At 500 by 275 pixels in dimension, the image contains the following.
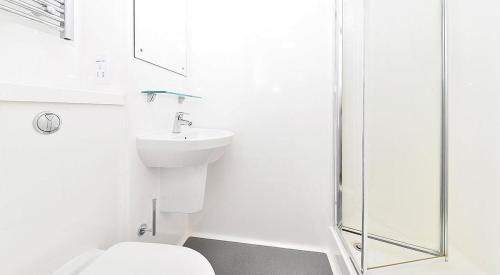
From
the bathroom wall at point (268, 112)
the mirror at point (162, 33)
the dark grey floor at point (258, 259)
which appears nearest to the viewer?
the mirror at point (162, 33)

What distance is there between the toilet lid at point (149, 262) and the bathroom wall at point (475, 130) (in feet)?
4.28

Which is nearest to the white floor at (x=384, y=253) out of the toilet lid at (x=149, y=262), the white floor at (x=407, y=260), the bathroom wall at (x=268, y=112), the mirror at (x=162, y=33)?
the white floor at (x=407, y=260)

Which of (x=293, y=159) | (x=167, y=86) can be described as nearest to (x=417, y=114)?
(x=293, y=159)

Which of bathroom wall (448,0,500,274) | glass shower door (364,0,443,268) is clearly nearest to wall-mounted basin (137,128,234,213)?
glass shower door (364,0,443,268)

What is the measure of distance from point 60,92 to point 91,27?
0.40 metres

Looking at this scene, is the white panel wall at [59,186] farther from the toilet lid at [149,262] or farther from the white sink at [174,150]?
the toilet lid at [149,262]

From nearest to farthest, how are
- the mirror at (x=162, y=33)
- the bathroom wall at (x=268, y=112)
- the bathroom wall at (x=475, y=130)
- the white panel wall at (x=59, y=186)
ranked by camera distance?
the white panel wall at (x=59, y=186) → the bathroom wall at (x=475, y=130) → the mirror at (x=162, y=33) → the bathroom wall at (x=268, y=112)

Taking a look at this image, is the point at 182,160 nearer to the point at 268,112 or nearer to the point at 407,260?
the point at 268,112

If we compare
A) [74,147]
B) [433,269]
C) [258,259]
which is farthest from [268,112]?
[433,269]

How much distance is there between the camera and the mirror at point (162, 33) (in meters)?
1.14

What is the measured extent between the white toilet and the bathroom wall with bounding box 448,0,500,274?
4.29ft

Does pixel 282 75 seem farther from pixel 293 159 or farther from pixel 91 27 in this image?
pixel 91 27

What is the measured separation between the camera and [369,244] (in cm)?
101

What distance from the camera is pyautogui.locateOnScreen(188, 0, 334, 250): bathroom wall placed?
1.50m
